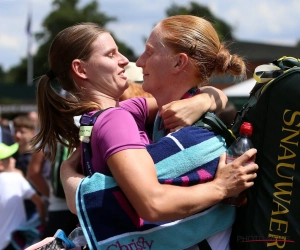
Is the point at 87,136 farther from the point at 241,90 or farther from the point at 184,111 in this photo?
the point at 241,90

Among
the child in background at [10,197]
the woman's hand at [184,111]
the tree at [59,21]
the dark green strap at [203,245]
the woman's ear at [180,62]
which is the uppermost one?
the woman's ear at [180,62]

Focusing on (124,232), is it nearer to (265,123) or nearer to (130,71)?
(265,123)

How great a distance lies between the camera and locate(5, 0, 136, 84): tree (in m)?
71.2

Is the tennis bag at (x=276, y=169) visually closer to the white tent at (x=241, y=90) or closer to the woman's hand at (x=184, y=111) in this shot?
the woman's hand at (x=184, y=111)

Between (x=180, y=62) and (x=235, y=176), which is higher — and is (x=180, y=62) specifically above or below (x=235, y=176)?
above

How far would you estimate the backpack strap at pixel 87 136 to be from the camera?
237 centimetres

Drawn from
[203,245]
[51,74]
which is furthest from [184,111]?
[51,74]

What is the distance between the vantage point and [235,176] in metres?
2.30

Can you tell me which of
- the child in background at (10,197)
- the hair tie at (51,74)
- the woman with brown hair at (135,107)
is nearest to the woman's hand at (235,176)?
the woman with brown hair at (135,107)

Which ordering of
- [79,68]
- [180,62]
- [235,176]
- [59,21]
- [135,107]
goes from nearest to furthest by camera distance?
[235,176] → [180,62] → [79,68] → [135,107] → [59,21]

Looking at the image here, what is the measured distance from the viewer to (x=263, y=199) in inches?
92.7

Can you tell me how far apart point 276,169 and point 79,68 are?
101 centimetres

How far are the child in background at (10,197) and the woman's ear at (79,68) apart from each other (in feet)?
Result: 12.0

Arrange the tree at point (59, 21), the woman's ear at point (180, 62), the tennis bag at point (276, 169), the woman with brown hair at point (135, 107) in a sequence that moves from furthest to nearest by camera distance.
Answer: the tree at point (59, 21) < the woman's ear at point (180, 62) < the tennis bag at point (276, 169) < the woman with brown hair at point (135, 107)
